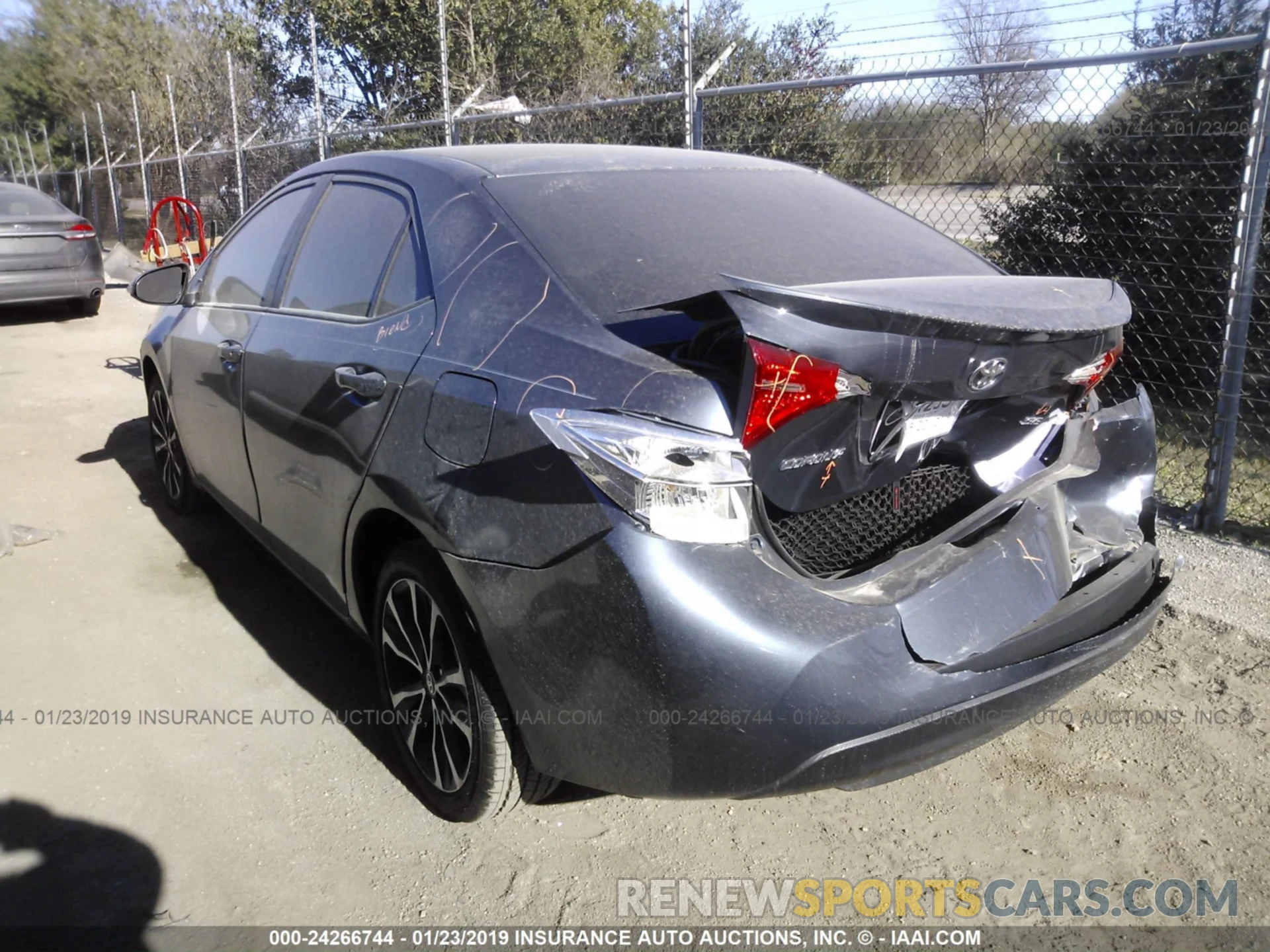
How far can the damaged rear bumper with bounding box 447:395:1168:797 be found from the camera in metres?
2.00

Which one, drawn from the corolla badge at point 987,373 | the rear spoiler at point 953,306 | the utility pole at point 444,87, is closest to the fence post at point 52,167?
the utility pole at point 444,87

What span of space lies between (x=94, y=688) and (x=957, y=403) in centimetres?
296

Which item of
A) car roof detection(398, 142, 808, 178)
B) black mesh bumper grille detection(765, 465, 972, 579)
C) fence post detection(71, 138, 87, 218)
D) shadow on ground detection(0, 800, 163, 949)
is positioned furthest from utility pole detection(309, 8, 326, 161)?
fence post detection(71, 138, 87, 218)

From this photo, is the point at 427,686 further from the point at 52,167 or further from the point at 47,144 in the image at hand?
the point at 52,167

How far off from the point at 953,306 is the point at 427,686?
1635mm

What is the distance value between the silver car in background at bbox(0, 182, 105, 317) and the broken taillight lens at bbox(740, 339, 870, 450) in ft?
37.1

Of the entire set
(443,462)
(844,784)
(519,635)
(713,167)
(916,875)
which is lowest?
(916,875)

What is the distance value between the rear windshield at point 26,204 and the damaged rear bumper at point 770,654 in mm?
11163

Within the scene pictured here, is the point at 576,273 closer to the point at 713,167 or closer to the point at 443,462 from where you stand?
the point at 443,462

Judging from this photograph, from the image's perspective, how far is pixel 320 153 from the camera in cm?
1042

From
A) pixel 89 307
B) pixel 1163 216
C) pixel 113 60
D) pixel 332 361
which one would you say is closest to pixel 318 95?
pixel 89 307

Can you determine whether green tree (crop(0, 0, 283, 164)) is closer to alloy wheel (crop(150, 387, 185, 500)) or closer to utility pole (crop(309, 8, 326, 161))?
utility pole (crop(309, 8, 326, 161))

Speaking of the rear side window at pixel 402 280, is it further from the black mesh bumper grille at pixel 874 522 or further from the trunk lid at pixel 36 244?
the trunk lid at pixel 36 244

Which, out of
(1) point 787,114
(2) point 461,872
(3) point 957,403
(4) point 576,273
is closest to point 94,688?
(2) point 461,872
